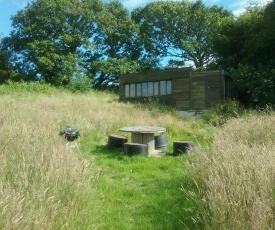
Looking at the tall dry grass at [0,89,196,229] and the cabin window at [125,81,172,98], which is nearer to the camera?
the tall dry grass at [0,89,196,229]

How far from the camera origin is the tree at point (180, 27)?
38125 millimetres

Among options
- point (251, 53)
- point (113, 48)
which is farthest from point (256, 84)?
point (113, 48)

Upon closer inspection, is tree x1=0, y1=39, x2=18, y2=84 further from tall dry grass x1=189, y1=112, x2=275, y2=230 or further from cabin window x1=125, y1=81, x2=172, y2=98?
tall dry grass x1=189, y1=112, x2=275, y2=230

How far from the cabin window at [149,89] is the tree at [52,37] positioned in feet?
40.3

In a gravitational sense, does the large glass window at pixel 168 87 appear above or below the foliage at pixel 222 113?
above

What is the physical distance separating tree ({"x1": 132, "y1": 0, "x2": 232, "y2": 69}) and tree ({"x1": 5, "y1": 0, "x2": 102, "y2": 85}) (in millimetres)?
6316

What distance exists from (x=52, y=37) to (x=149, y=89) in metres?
17.7

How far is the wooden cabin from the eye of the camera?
2028 cm

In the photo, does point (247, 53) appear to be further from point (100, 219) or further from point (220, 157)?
point (100, 219)

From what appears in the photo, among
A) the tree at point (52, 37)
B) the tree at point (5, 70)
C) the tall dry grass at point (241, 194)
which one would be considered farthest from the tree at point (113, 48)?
the tall dry grass at point (241, 194)

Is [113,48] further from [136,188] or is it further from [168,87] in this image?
[136,188]

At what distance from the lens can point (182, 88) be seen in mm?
21109

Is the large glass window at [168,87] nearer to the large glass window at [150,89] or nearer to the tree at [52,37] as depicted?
the large glass window at [150,89]

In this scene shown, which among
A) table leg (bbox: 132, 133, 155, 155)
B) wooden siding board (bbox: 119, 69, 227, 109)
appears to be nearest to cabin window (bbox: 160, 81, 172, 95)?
wooden siding board (bbox: 119, 69, 227, 109)
